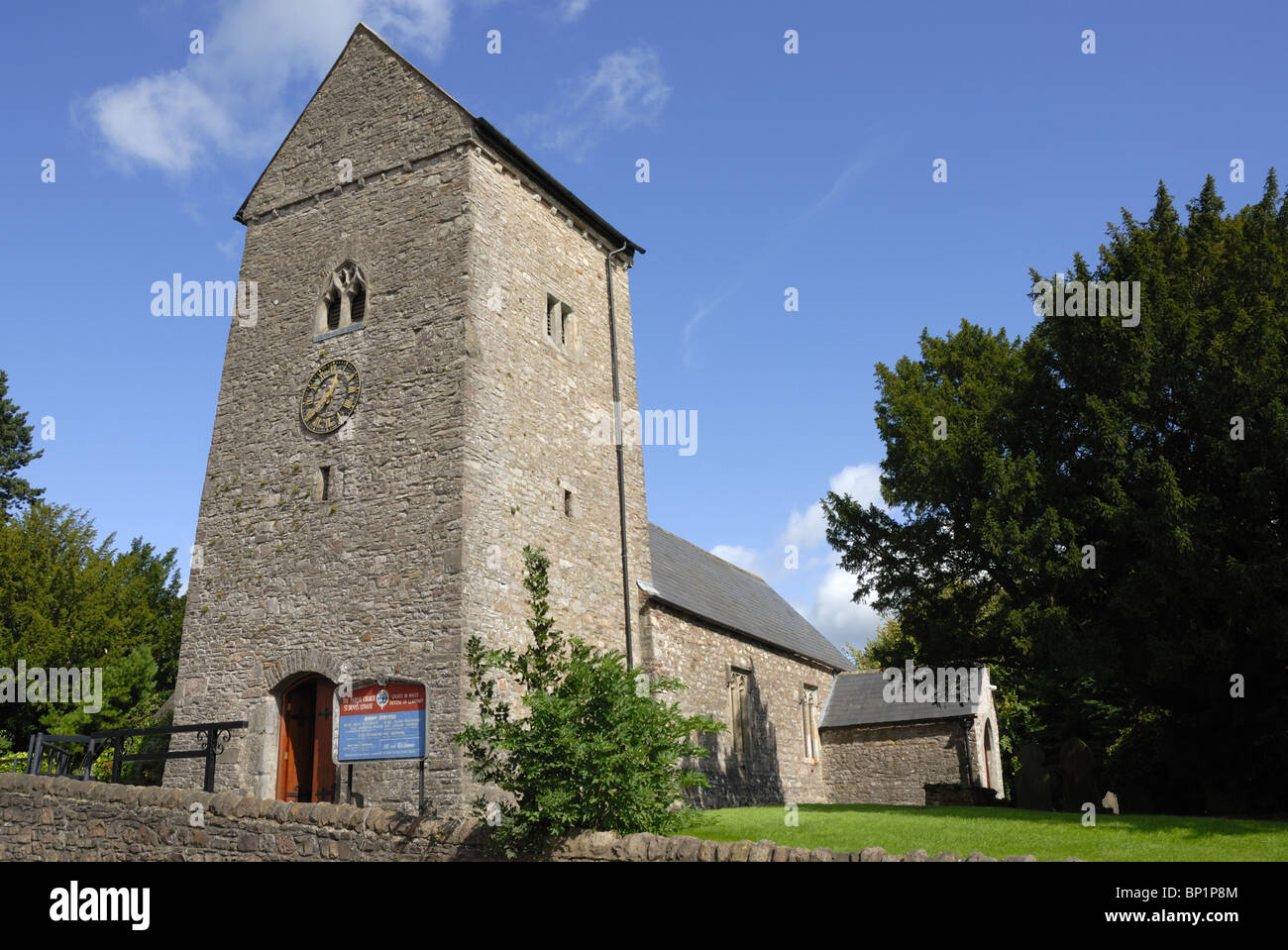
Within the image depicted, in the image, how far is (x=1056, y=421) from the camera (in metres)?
18.3

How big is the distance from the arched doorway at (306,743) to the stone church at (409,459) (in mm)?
41

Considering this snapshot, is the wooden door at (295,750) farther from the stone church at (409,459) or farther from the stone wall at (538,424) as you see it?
the stone wall at (538,424)

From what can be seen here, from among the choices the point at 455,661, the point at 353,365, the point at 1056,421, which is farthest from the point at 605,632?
the point at 1056,421

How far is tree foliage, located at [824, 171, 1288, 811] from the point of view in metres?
15.0

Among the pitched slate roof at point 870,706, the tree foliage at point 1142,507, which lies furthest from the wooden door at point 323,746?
the pitched slate roof at point 870,706

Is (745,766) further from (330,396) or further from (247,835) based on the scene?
(247,835)

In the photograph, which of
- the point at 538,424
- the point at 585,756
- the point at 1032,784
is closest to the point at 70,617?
the point at 538,424

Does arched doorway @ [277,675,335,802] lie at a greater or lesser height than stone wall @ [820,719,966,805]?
greater

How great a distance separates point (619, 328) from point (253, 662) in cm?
1127

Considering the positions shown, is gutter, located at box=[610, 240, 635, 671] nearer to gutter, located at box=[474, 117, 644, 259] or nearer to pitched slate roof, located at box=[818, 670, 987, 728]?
gutter, located at box=[474, 117, 644, 259]

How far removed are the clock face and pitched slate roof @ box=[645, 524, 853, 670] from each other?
7458 millimetres

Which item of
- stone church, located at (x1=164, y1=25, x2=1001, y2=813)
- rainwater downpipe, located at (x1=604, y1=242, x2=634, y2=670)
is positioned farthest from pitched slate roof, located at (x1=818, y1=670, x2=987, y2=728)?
rainwater downpipe, located at (x1=604, y1=242, x2=634, y2=670)

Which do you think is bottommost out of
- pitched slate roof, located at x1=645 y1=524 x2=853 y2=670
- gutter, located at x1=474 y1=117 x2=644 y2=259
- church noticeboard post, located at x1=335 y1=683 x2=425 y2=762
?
church noticeboard post, located at x1=335 y1=683 x2=425 y2=762
